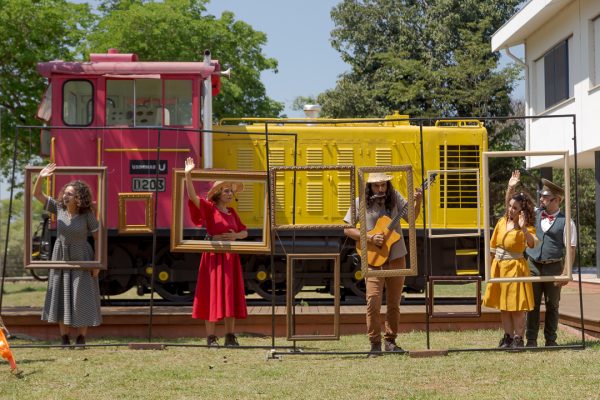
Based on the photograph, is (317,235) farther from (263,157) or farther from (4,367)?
(4,367)

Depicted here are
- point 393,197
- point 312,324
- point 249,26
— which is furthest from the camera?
point 249,26

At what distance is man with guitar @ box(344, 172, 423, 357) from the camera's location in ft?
30.6

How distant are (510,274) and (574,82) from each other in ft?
42.5

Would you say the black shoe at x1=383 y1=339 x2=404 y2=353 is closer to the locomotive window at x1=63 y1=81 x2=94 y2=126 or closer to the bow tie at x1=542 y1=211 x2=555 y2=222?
the bow tie at x1=542 y1=211 x2=555 y2=222

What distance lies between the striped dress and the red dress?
1.07m

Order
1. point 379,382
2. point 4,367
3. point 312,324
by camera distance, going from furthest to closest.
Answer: point 312,324, point 4,367, point 379,382

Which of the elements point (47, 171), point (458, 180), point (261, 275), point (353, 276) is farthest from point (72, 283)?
point (458, 180)

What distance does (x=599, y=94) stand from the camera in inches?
787

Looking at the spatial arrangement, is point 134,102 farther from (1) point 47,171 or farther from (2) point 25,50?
(2) point 25,50

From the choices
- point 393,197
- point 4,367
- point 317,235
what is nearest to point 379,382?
point 393,197

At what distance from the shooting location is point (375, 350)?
369 inches

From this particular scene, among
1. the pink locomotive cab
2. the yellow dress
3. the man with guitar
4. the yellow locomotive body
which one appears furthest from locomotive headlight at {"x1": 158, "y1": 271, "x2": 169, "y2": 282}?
the yellow dress

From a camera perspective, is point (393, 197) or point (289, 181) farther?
point (289, 181)

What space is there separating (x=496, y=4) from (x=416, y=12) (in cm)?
336
